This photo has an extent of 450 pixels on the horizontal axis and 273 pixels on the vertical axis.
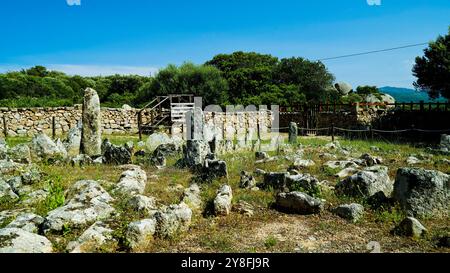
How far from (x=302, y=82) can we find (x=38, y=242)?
3989cm

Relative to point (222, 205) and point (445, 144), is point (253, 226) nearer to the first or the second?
point (222, 205)

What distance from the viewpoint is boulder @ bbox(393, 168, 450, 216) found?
7.14 meters

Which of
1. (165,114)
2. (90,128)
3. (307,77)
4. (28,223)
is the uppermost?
(307,77)

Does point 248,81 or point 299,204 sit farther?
point 248,81

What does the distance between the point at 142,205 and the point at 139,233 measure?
4.36 ft

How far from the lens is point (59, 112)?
79.6ft

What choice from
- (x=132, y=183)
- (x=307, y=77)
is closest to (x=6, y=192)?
(x=132, y=183)

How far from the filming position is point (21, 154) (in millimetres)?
12125

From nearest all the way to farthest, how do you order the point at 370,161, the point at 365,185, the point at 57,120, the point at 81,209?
the point at 81,209 → the point at 365,185 → the point at 370,161 → the point at 57,120

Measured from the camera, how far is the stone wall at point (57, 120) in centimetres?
2306

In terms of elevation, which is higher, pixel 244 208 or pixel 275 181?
pixel 275 181

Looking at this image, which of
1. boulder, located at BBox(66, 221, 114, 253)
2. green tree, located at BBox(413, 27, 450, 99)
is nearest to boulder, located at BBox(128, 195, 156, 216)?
boulder, located at BBox(66, 221, 114, 253)

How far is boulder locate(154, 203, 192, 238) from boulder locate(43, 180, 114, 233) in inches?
42.9

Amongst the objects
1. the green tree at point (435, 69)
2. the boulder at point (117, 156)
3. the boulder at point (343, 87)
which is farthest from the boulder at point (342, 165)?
the boulder at point (343, 87)
